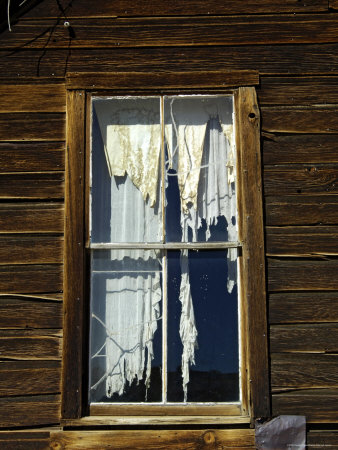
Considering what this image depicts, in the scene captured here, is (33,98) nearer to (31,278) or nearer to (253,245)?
(31,278)

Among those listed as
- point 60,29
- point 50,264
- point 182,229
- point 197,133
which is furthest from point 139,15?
point 50,264

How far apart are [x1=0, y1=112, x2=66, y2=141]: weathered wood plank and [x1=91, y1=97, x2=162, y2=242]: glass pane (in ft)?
0.74

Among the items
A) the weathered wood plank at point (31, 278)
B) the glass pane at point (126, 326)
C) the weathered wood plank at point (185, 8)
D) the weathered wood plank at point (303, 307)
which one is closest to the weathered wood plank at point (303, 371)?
the weathered wood plank at point (303, 307)

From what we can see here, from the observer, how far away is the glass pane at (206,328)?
12.0 ft

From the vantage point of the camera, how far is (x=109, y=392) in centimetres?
366

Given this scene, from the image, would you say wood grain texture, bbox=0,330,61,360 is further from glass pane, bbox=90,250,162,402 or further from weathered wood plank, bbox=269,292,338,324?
weathered wood plank, bbox=269,292,338,324

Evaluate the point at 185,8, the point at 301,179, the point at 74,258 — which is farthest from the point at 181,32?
the point at 74,258

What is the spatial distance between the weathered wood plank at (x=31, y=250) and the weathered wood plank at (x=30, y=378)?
60 centimetres

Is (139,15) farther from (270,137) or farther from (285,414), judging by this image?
(285,414)

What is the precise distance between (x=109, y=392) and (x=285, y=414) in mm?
1027

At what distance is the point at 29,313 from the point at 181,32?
6.56 feet

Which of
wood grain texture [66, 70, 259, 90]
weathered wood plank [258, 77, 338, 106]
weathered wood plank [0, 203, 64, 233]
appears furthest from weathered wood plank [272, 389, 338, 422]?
wood grain texture [66, 70, 259, 90]

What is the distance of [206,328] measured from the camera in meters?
3.70

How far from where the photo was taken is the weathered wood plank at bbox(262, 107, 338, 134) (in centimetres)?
384
